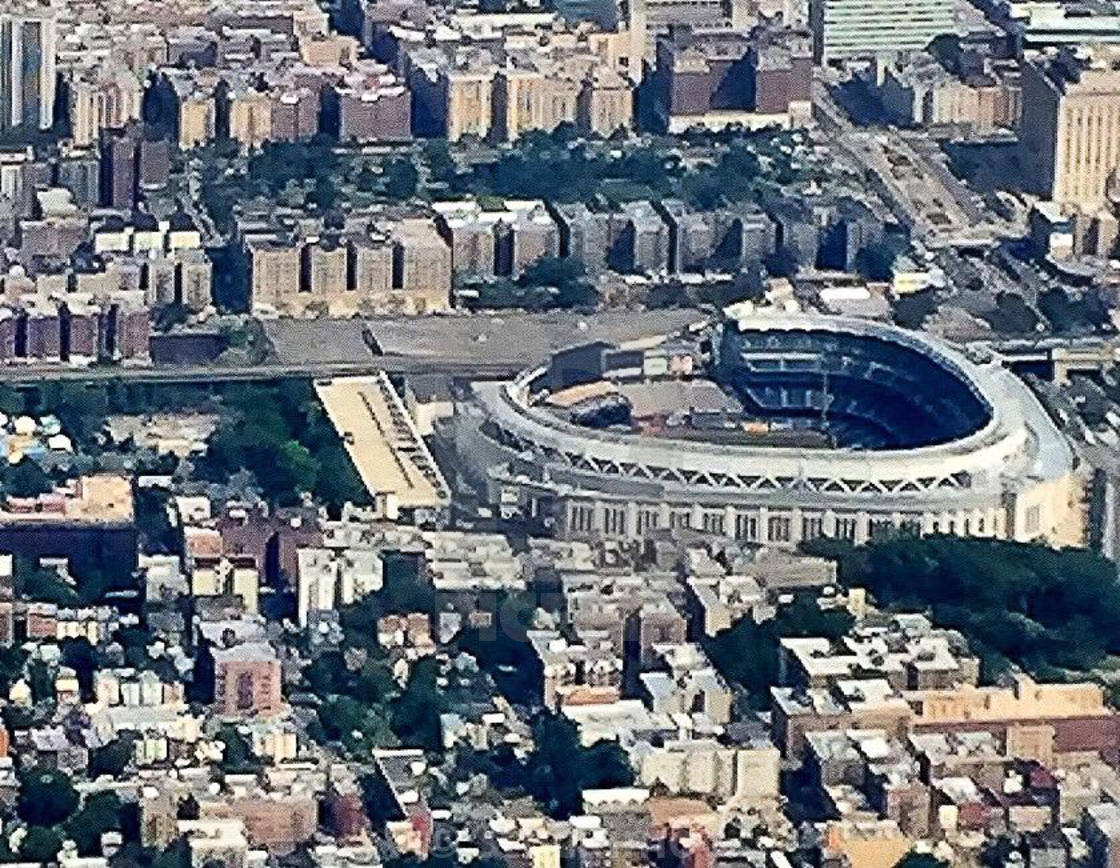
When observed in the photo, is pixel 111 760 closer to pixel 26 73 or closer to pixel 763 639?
pixel 763 639

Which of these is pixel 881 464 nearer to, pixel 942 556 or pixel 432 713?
pixel 942 556

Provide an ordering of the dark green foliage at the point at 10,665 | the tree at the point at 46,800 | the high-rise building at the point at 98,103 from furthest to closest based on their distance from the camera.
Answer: the high-rise building at the point at 98,103, the dark green foliage at the point at 10,665, the tree at the point at 46,800

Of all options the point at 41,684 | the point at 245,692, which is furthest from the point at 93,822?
the point at 41,684

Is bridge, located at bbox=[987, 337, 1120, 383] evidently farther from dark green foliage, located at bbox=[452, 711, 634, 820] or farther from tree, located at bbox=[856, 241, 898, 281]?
dark green foliage, located at bbox=[452, 711, 634, 820]

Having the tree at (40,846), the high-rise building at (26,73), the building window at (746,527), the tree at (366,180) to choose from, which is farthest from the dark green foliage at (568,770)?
the high-rise building at (26,73)

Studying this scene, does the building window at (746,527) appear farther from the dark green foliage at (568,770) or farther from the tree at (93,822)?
the tree at (93,822)

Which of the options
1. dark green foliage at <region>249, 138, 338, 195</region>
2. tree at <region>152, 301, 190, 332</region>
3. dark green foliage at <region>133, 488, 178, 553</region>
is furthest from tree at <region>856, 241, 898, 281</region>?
dark green foliage at <region>133, 488, 178, 553</region>
